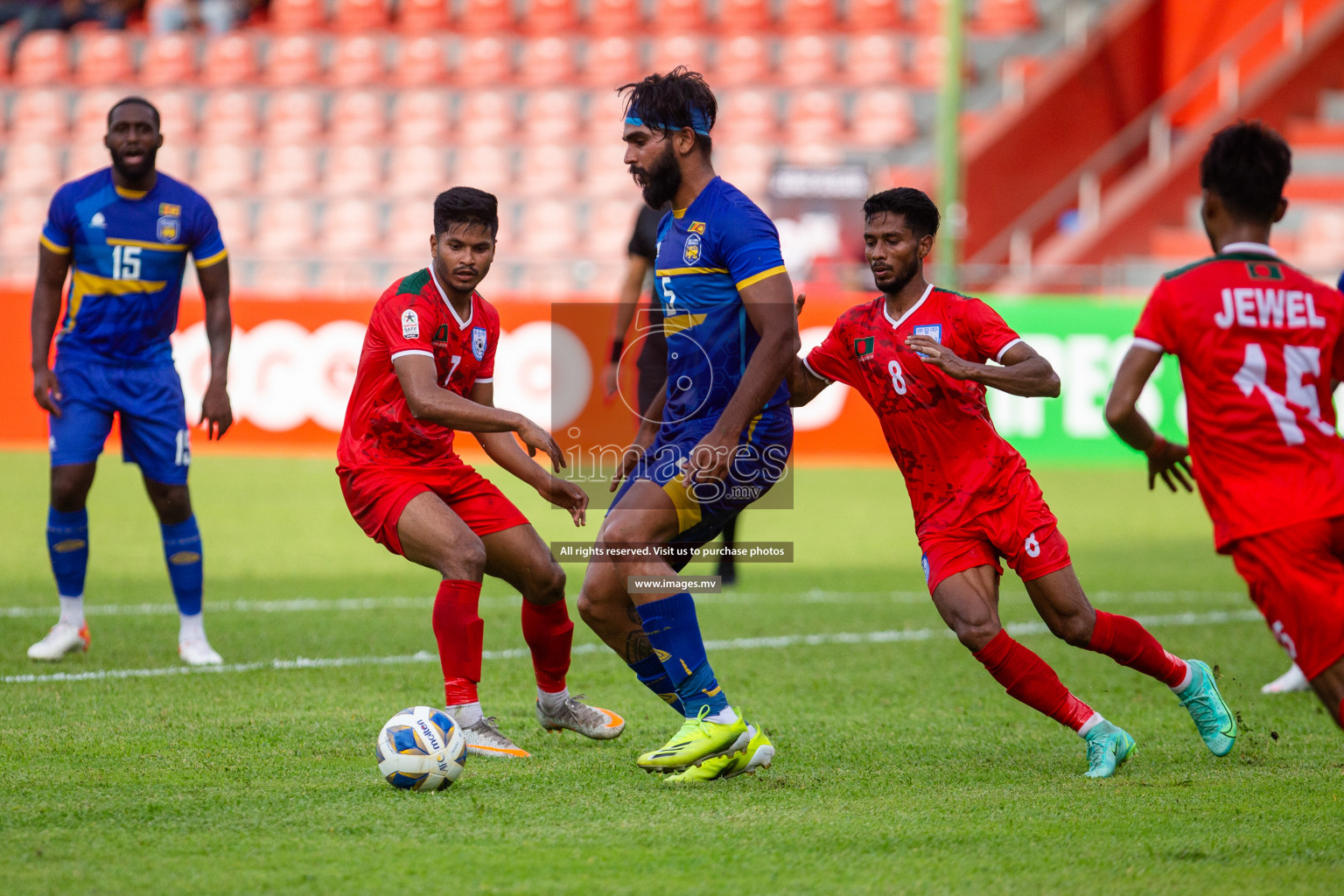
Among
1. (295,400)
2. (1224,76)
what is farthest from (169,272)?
(1224,76)

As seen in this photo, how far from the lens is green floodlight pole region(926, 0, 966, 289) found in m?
17.1

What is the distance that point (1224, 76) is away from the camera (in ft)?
74.5

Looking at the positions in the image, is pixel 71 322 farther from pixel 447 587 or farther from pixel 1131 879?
pixel 1131 879

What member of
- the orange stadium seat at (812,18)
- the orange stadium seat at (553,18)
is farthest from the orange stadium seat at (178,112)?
the orange stadium seat at (812,18)

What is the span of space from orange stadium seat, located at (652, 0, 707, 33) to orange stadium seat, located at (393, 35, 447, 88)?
3.75m

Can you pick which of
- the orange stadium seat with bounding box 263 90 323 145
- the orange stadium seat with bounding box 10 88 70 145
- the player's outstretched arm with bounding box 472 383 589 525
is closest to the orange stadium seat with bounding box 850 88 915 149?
the orange stadium seat with bounding box 263 90 323 145

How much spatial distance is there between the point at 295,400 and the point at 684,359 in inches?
490

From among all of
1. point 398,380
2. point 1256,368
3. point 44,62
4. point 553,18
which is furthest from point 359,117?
point 1256,368

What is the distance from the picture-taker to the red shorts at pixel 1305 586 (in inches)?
149

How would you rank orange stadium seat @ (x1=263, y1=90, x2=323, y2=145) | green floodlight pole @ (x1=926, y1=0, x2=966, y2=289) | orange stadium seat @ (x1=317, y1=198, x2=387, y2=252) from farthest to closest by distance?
orange stadium seat @ (x1=263, y1=90, x2=323, y2=145) < orange stadium seat @ (x1=317, y1=198, x2=387, y2=252) < green floodlight pole @ (x1=926, y1=0, x2=966, y2=289)

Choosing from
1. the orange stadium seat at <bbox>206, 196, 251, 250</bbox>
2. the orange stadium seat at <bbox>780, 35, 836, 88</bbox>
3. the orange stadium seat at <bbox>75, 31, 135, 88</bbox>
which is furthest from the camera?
the orange stadium seat at <bbox>75, 31, 135, 88</bbox>

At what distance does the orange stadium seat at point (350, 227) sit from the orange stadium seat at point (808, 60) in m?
7.04

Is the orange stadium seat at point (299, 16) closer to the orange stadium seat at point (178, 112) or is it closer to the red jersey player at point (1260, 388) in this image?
the orange stadium seat at point (178, 112)

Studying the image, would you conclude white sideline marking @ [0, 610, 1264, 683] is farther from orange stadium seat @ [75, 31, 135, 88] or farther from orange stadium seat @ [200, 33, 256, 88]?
orange stadium seat @ [75, 31, 135, 88]
